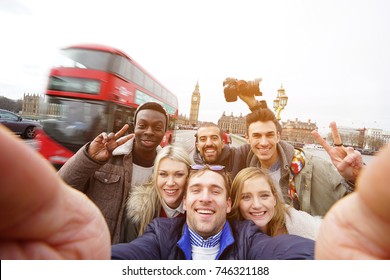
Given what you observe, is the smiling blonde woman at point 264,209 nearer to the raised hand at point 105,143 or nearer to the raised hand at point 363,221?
the raised hand at point 363,221

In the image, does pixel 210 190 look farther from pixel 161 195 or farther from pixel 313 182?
pixel 313 182

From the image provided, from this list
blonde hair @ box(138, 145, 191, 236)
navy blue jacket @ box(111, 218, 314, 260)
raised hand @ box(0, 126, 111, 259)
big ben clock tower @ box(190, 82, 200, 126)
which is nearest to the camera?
raised hand @ box(0, 126, 111, 259)

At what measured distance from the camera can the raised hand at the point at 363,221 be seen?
13.4 inches

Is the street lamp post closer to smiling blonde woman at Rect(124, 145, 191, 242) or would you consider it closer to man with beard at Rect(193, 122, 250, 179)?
man with beard at Rect(193, 122, 250, 179)

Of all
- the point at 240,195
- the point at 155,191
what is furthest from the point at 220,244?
the point at 155,191

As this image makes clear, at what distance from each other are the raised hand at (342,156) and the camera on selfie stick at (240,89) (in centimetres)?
29

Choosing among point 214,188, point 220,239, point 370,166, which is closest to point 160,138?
point 214,188

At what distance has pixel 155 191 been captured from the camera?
82 centimetres

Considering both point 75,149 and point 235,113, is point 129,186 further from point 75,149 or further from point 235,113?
point 235,113

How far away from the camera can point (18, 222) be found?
0.37m

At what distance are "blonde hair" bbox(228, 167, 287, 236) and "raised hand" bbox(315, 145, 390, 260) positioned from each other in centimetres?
28

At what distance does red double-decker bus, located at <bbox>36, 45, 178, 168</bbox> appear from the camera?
30.2 inches

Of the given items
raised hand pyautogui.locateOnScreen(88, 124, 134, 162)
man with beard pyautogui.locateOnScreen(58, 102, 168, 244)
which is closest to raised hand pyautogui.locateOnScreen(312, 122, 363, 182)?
man with beard pyautogui.locateOnScreen(58, 102, 168, 244)

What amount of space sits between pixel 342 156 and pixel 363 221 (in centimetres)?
55
